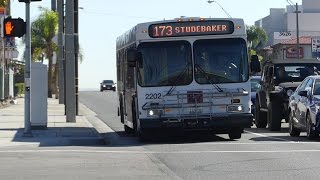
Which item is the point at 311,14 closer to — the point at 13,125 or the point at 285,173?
the point at 13,125

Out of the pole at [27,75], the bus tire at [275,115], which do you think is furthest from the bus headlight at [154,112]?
the bus tire at [275,115]

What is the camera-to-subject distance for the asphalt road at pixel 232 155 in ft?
41.9

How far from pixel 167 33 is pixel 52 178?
749cm

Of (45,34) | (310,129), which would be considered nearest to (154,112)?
(310,129)

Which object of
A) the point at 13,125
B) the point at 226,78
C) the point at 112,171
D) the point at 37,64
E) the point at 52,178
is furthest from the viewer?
the point at 13,125

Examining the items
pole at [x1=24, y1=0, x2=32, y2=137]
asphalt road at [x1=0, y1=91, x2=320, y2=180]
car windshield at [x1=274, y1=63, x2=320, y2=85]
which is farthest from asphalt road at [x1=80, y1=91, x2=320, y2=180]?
pole at [x1=24, y1=0, x2=32, y2=137]

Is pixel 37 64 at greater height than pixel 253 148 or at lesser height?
greater

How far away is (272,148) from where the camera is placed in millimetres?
17094

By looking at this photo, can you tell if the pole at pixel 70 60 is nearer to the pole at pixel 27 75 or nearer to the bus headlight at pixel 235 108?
the pole at pixel 27 75

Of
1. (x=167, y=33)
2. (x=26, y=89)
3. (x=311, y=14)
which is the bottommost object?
(x=26, y=89)

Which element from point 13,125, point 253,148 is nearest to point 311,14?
point 13,125

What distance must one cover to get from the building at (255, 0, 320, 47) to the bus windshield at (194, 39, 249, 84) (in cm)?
8022

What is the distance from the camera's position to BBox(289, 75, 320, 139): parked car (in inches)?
740

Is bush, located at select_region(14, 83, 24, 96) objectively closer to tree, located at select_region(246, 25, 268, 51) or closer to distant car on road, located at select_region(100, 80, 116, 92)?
distant car on road, located at select_region(100, 80, 116, 92)
